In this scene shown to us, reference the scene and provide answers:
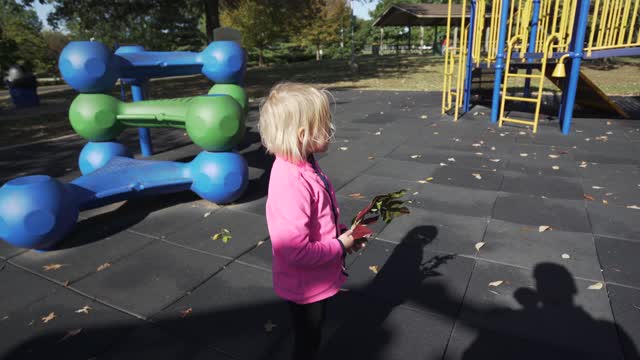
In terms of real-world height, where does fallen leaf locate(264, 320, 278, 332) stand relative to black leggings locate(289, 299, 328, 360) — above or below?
below

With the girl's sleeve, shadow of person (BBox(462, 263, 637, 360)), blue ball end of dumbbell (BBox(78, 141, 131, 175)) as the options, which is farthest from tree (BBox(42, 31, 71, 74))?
shadow of person (BBox(462, 263, 637, 360))

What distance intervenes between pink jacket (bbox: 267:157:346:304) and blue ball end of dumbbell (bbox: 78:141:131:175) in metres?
4.22

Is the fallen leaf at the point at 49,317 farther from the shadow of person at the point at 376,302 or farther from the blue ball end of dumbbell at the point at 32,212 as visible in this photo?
the shadow of person at the point at 376,302

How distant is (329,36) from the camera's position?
40.2 meters

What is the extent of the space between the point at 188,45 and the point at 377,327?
138 feet

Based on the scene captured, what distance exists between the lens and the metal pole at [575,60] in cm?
723

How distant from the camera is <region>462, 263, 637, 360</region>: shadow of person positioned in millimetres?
2279

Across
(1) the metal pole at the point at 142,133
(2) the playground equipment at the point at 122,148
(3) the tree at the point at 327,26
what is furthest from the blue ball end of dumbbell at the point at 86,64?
(3) the tree at the point at 327,26

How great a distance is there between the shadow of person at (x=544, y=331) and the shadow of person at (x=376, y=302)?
1.66ft

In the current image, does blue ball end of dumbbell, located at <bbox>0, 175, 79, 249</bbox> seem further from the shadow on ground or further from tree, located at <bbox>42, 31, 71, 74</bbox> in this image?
tree, located at <bbox>42, 31, 71, 74</bbox>

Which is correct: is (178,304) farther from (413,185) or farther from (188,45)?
(188,45)

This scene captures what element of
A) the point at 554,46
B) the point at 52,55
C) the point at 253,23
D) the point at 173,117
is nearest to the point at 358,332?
the point at 173,117

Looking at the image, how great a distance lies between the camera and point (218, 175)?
4.36 metres

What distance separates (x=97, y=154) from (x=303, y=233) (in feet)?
14.8
